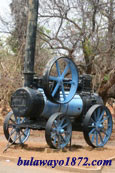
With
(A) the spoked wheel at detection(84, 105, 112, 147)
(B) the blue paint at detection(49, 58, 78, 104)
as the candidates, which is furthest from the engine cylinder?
(A) the spoked wheel at detection(84, 105, 112, 147)

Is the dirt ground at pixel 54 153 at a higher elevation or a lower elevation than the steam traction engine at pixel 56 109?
lower

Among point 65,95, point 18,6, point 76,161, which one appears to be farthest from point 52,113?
point 18,6

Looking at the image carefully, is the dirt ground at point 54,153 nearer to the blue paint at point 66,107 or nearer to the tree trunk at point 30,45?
the blue paint at point 66,107

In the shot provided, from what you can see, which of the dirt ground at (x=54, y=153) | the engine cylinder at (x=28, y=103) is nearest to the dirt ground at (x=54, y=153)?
the dirt ground at (x=54, y=153)

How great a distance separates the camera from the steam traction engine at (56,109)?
28.1ft

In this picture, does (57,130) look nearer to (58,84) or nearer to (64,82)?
(58,84)

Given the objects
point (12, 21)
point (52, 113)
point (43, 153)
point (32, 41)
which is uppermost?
point (12, 21)

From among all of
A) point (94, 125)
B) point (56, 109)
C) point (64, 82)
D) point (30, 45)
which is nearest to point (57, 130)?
point (56, 109)

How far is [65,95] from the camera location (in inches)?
370

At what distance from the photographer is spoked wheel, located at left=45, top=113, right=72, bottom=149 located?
8352 millimetres

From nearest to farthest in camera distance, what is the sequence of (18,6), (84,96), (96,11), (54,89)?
(54,89) < (84,96) < (96,11) < (18,6)

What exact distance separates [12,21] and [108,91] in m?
5.84

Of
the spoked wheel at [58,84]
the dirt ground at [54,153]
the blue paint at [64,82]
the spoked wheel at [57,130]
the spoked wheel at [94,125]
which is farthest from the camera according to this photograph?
the spoked wheel at [94,125]

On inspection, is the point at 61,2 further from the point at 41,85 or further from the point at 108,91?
the point at 41,85
